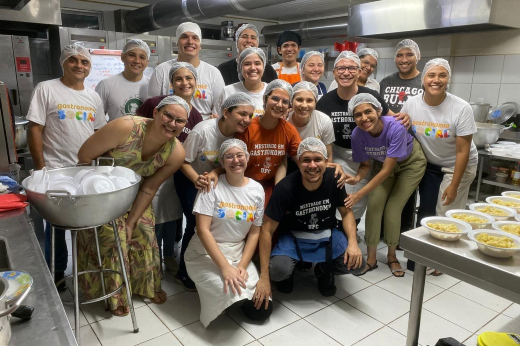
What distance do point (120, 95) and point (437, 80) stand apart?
211 centimetres

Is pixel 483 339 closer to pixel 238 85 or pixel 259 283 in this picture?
pixel 259 283

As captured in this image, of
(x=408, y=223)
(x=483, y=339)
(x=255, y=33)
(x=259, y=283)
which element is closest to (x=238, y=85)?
(x=255, y=33)

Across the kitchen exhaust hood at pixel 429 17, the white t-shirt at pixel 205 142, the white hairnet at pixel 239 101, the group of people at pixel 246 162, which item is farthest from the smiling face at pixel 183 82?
the kitchen exhaust hood at pixel 429 17

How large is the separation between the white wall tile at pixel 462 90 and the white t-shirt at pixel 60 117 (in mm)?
3986

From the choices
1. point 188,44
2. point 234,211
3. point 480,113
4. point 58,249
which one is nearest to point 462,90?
point 480,113

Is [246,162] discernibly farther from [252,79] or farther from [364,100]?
[364,100]

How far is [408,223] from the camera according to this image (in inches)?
117

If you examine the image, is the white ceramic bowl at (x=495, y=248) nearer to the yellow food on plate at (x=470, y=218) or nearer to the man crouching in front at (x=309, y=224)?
the yellow food on plate at (x=470, y=218)

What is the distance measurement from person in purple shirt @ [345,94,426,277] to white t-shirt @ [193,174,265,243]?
22.6 inches

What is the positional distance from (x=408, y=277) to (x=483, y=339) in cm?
142

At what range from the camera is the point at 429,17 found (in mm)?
3783

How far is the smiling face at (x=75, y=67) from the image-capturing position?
7.80 ft

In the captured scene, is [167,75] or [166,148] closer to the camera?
[166,148]

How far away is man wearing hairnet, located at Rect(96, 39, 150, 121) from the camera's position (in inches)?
104
